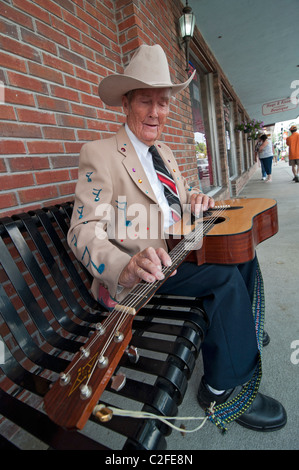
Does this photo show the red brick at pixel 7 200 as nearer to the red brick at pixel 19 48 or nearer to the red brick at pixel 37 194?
the red brick at pixel 37 194

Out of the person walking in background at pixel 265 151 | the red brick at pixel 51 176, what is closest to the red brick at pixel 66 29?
the red brick at pixel 51 176

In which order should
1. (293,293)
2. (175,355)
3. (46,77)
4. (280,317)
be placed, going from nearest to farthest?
1. (175,355)
2. (46,77)
3. (280,317)
4. (293,293)

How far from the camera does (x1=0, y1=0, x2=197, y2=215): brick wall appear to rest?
1.19 meters

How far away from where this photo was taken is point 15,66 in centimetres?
122

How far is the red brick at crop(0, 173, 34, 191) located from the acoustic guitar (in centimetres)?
82

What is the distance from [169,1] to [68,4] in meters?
1.97

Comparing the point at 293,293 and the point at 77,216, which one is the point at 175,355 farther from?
the point at 293,293

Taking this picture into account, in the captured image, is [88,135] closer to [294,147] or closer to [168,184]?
[168,184]

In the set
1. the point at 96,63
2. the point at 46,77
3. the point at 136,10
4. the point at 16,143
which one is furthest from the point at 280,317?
the point at 136,10

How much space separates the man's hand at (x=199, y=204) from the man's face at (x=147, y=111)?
1.60 ft

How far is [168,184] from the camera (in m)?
1.51

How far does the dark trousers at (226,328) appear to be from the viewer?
1.07 meters
